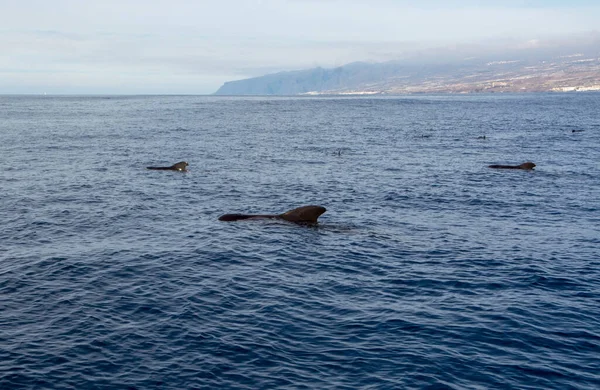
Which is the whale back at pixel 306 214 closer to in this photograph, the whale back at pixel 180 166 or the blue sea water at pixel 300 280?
the blue sea water at pixel 300 280

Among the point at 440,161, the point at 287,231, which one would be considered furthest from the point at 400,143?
the point at 287,231

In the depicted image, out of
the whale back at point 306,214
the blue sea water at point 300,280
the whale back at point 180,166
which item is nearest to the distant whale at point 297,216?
the whale back at point 306,214

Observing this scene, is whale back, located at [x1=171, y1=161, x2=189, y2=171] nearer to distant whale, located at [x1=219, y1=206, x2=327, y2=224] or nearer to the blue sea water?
the blue sea water

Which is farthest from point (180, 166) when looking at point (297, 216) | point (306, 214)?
point (306, 214)

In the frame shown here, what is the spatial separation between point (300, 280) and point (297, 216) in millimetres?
9368

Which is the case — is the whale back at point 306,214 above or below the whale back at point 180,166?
→ below

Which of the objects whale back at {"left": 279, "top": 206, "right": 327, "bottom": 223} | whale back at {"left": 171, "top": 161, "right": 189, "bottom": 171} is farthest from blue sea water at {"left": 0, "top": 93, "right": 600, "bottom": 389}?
whale back at {"left": 171, "top": 161, "right": 189, "bottom": 171}

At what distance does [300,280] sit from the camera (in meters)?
24.6

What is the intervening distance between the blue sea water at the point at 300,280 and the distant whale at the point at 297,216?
69 centimetres

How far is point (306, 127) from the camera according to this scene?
112 meters

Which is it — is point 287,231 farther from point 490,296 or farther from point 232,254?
point 490,296

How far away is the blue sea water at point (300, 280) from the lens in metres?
17.0

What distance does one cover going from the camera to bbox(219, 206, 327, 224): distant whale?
33219 mm

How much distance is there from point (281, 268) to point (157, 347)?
9.00 meters
